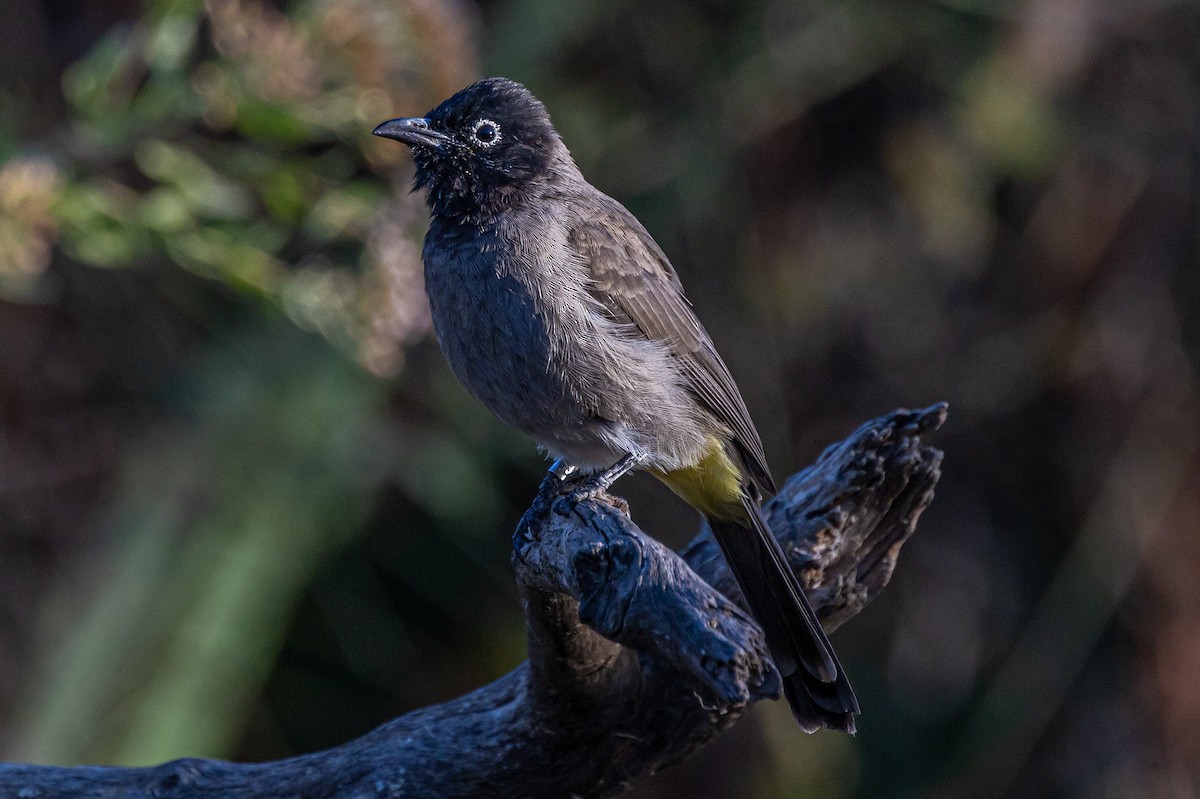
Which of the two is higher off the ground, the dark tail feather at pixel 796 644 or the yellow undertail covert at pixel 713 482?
the yellow undertail covert at pixel 713 482

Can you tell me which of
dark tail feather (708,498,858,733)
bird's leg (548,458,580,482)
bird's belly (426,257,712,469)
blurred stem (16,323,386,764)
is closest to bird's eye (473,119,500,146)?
bird's belly (426,257,712,469)

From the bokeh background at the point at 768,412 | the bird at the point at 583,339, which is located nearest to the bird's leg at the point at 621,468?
the bird at the point at 583,339

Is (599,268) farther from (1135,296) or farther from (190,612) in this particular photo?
(1135,296)

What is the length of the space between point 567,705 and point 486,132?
1.93 m

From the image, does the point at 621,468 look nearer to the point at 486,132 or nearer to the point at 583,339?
the point at 583,339

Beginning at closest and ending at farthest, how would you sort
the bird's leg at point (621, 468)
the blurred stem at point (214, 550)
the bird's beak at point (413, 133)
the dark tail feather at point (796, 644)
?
the dark tail feather at point (796, 644) < the bird's leg at point (621, 468) < the bird's beak at point (413, 133) < the blurred stem at point (214, 550)

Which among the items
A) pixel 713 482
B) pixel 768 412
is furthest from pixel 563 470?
pixel 768 412

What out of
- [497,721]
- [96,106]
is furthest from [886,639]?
[96,106]

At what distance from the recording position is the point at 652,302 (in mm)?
4309

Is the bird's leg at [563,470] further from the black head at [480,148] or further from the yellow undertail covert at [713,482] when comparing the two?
the black head at [480,148]

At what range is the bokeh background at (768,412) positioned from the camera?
662 centimetres

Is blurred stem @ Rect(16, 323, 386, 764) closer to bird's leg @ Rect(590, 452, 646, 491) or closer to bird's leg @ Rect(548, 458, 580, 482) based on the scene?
bird's leg @ Rect(548, 458, 580, 482)

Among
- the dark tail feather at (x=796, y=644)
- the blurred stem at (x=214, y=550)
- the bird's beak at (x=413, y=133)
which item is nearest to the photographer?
the dark tail feather at (x=796, y=644)

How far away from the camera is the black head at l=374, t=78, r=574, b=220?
4.20 meters
